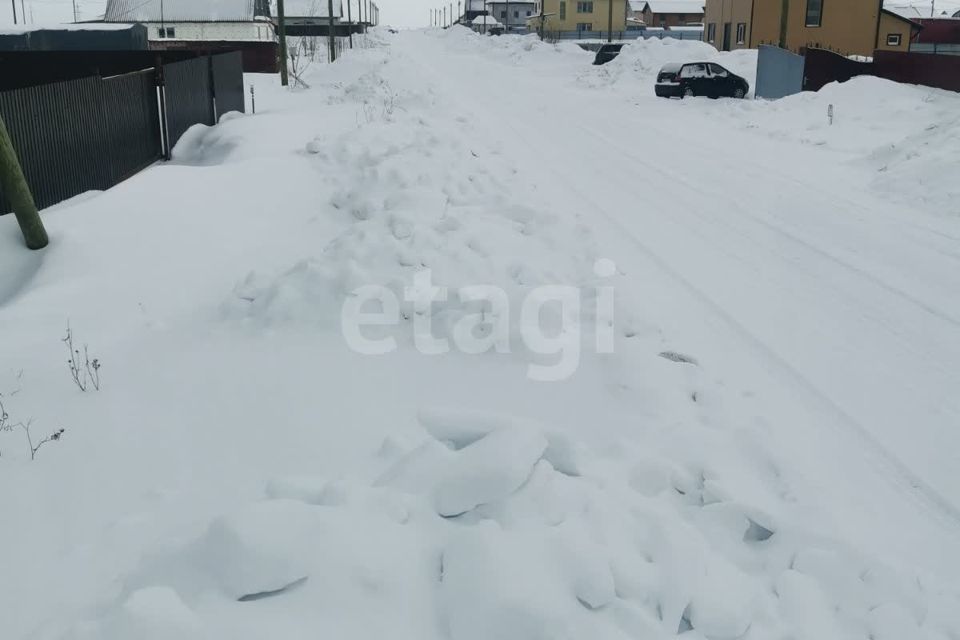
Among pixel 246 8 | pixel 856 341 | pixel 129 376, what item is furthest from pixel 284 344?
pixel 246 8

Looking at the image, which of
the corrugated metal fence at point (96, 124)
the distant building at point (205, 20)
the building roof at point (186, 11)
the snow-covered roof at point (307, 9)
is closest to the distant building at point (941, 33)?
the distant building at point (205, 20)

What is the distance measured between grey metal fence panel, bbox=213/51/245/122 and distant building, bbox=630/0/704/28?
10028cm

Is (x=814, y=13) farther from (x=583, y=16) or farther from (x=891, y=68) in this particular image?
(x=583, y=16)

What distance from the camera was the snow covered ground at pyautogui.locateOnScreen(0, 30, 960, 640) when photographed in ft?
12.2

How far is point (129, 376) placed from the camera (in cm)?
607

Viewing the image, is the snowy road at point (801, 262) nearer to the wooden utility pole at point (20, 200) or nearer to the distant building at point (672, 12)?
the wooden utility pole at point (20, 200)

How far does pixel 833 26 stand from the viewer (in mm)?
42938

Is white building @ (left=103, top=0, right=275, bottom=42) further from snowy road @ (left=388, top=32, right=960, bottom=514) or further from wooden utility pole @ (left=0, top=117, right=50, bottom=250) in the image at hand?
wooden utility pole @ (left=0, top=117, right=50, bottom=250)

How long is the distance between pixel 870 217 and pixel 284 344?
850 centimetres

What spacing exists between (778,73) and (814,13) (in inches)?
586

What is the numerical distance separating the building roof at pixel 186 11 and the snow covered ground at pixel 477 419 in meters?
52.4

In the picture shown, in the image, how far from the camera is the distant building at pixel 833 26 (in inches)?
1681

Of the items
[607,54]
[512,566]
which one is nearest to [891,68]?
[607,54]

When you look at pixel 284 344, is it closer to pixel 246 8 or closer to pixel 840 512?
pixel 840 512
